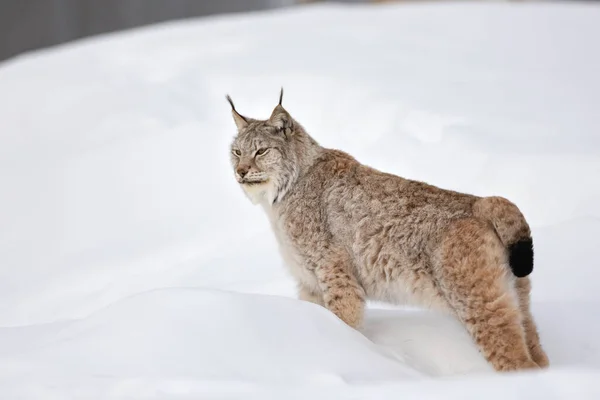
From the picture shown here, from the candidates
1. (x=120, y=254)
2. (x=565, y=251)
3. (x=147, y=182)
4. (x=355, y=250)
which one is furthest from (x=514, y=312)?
(x=147, y=182)

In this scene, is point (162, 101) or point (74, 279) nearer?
point (74, 279)

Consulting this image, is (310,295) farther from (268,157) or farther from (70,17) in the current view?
(70,17)

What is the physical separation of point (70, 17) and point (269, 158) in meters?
13.3

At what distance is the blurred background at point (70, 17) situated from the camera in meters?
16.5

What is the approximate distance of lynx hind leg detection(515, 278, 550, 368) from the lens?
169 inches

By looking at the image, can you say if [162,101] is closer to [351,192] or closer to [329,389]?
[351,192]

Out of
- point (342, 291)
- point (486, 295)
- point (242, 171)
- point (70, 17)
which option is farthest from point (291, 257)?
point (70, 17)

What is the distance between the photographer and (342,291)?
4641mm

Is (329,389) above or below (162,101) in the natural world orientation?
above

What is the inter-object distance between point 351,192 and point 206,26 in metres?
7.33

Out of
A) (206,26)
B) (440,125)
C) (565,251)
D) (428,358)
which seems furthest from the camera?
(206,26)

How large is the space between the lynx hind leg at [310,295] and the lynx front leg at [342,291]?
0.25 metres

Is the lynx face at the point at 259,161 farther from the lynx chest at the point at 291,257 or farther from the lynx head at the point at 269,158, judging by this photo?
the lynx chest at the point at 291,257

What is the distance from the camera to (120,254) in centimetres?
712
